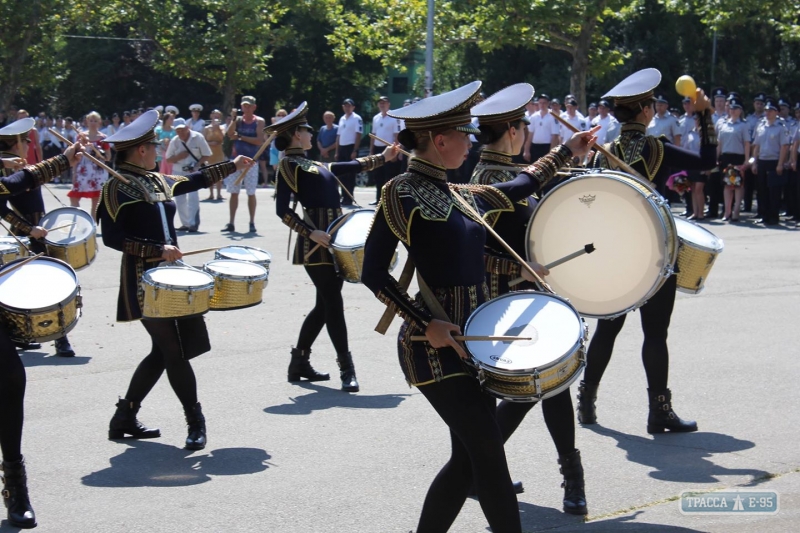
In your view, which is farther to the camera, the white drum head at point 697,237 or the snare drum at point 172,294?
the white drum head at point 697,237

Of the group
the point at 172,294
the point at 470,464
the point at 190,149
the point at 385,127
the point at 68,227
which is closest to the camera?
the point at 470,464

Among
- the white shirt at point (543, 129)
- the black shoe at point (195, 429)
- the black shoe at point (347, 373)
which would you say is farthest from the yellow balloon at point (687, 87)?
the white shirt at point (543, 129)

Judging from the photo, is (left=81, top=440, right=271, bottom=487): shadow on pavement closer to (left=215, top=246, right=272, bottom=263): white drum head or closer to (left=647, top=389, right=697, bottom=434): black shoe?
(left=215, top=246, right=272, bottom=263): white drum head

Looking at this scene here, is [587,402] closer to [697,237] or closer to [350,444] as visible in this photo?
[697,237]

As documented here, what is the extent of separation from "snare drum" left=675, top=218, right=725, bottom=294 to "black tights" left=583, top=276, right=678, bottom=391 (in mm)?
85

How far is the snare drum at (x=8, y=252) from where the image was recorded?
27.6 ft

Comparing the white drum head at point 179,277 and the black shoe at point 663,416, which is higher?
the white drum head at point 179,277

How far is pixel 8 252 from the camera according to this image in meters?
8.48

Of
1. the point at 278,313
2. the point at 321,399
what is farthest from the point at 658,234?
the point at 278,313

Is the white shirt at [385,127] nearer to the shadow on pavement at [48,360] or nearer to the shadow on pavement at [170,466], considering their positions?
the shadow on pavement at [48,360]

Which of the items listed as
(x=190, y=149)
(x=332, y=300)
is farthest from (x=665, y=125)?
(x=332, y=300)

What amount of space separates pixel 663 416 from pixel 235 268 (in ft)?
8.97

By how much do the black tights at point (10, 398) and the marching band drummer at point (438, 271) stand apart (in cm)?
186

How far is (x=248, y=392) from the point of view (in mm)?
7496
